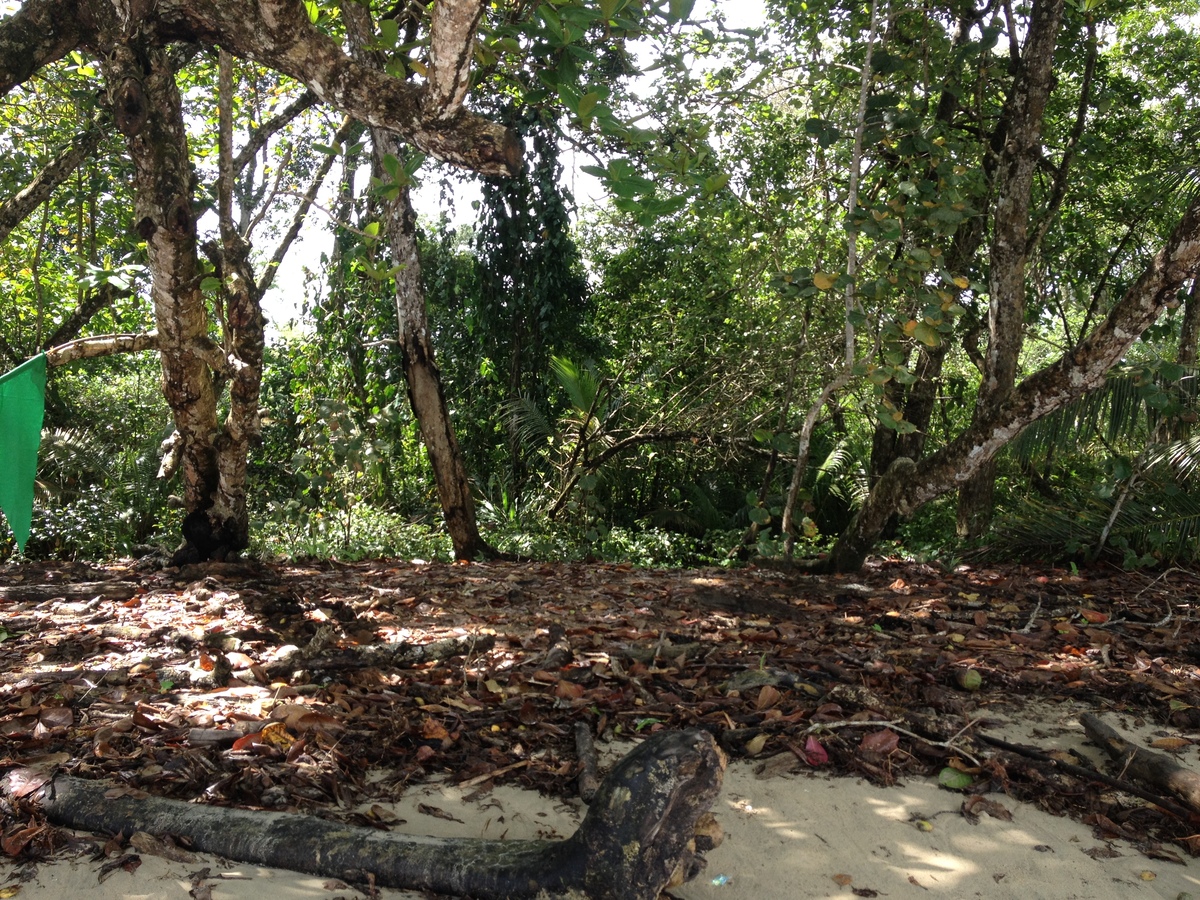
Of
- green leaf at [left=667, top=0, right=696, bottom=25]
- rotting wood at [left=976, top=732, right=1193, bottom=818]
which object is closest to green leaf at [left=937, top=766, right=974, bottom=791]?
rotting wood at [left=976, top=732, right=1193, bottom=818]

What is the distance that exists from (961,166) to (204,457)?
4946 millimetres

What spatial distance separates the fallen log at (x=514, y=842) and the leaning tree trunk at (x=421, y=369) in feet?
16.2

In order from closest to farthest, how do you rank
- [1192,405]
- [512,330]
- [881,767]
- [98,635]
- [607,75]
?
[881,767] < [98,635] < [1192,405] < [607,75] < [512,330]

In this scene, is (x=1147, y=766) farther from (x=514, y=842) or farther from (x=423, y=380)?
(x=423, y=380)

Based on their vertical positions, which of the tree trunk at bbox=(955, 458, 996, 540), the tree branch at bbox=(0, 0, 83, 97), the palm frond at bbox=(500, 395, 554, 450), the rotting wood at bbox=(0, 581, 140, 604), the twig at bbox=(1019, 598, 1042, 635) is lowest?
the rotting wood at bbox=(0, 581, 140, 604)

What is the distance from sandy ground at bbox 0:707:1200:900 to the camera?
228 cm

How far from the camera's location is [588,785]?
2.79 meters

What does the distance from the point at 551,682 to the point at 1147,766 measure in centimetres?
203

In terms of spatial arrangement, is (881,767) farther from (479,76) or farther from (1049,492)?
(1049,492)

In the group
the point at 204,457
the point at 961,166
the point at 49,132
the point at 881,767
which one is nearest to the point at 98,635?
the point at 204,457

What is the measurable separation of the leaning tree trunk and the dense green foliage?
31 cm

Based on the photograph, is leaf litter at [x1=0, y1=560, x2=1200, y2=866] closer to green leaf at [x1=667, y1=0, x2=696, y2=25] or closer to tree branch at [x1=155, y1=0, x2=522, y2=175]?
tree branch at [x1=155, y1=0, x2=522, y2=175]

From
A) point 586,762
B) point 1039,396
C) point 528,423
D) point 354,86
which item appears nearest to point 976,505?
point 1039,396

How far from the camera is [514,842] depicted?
2.45m
